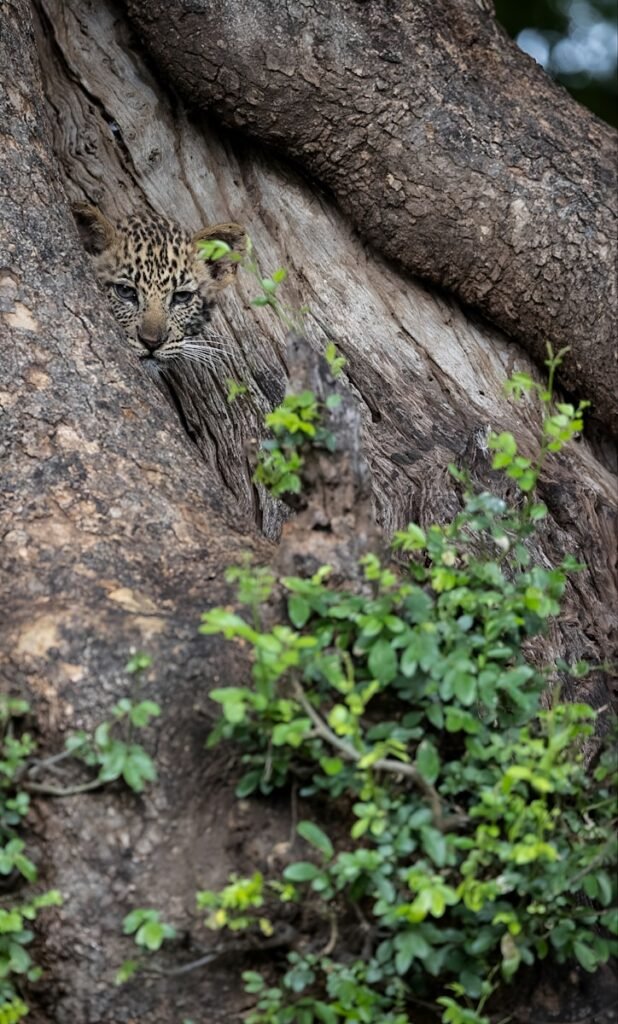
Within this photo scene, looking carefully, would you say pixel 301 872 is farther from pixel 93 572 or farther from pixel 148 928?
pixel 93 572

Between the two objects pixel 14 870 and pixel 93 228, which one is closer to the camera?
pixel 14 870

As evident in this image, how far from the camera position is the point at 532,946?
269 centimetres

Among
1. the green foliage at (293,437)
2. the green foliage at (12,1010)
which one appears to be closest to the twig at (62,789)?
the green foliage at (12,1010)

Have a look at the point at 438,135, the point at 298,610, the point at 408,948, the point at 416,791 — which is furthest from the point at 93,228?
the point at 408,948

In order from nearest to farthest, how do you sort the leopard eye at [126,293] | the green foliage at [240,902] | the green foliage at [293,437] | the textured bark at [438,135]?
the green foliage at [240,902] → the green foliage at [293,437] → the textured bark at [438,135] → the leopard eye at [126,293]

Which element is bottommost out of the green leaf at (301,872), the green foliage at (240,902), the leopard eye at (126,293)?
the leopard eye at (126,293)

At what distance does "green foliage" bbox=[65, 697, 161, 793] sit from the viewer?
2551 millimetres

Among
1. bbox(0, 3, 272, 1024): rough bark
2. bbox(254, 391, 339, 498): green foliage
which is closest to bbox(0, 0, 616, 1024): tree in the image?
bbox(0, 3, 272, 1024): rough bark

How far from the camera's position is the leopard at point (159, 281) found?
16.5 ft

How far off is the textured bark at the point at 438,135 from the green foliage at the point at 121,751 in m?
2.92

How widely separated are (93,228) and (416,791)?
296 cm

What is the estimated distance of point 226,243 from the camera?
16.2ft

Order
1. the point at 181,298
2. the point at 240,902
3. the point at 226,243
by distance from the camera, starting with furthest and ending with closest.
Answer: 1. the point at 181,298
2. the point at 226,243
3. the point at 240,902

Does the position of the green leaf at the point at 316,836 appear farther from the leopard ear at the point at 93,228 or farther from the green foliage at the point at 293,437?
the leopard ear at the point at 93,228
